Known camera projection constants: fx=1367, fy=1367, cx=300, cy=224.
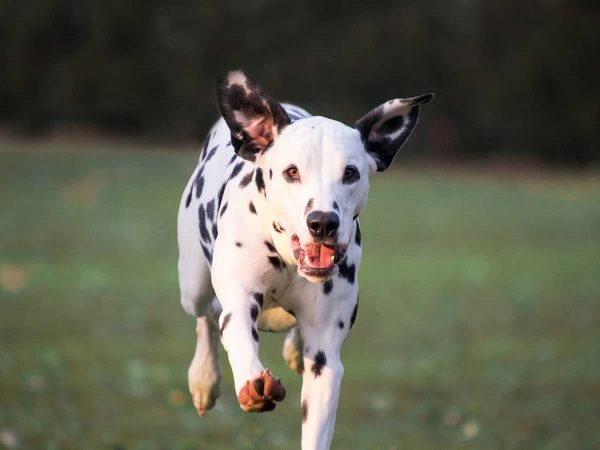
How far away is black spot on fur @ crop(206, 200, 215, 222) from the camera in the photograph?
21.4 ft

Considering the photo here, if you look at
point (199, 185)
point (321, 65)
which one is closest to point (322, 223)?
point (199, 185)

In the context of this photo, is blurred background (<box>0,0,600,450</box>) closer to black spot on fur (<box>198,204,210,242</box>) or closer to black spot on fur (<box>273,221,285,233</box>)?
black spot on fur (<box>198,204,210,242</box>)

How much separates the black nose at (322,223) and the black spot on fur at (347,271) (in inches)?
23.4

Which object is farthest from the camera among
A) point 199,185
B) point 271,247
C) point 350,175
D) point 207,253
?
point 199,185

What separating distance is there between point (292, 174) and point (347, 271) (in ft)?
2.16

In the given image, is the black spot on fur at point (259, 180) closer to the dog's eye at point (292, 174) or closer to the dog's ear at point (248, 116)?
the dog's ear at point (248, 116)

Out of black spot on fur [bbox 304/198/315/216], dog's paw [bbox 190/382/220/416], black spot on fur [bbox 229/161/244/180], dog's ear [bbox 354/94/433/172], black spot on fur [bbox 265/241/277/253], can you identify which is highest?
dog's ear [bbox 354/94/433/172]

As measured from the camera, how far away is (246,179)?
6.05 meters

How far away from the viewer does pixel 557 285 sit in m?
22.5

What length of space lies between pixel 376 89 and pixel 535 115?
16.3 ft

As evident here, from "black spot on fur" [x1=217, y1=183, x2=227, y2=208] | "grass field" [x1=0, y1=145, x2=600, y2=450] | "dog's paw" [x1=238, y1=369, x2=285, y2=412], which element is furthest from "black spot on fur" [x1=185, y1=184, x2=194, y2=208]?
"dog's paw" [x1=238, y1=369, x2=285, y2=412]

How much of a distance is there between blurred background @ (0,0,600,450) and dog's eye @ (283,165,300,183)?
3405 millimetres

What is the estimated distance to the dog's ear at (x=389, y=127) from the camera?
5.68 m

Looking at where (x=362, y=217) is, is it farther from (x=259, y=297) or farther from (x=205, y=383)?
(x=259, y=297)
